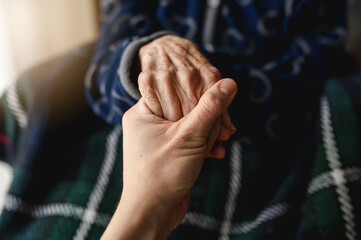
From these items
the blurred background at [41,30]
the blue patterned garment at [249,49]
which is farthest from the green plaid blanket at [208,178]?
the blurred background at [41,30]

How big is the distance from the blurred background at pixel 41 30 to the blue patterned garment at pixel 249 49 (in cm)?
36

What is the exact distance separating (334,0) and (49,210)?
708 millimetres

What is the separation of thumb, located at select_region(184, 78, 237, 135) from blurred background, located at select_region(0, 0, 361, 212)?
0.73 metres

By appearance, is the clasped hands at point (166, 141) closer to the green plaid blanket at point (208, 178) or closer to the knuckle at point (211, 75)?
the knuckle at point (211, 75)

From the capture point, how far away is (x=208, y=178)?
0.49 m

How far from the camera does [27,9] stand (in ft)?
3.06

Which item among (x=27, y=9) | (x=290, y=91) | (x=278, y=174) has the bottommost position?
(x=278, y=174)

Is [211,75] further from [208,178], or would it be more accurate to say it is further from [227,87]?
[208,178]

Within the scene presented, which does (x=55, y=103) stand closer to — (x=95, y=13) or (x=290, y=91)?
(x=290, y=91)

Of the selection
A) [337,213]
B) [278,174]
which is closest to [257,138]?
[278,174]

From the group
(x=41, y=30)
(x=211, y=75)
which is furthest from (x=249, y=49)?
(x=41, y=30)

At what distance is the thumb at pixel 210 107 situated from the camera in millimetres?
324

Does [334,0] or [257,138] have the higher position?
[334,0]

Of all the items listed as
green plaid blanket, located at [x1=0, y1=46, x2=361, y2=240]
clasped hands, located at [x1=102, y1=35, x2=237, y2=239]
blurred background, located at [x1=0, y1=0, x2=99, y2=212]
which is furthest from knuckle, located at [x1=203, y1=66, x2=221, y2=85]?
blurred background, located at [x1=0, y1=0, x2=99, y2=212]
